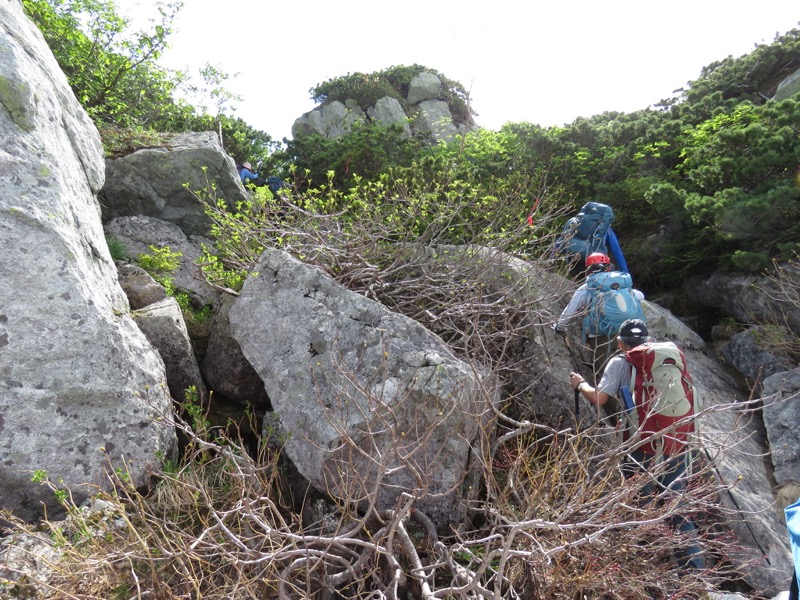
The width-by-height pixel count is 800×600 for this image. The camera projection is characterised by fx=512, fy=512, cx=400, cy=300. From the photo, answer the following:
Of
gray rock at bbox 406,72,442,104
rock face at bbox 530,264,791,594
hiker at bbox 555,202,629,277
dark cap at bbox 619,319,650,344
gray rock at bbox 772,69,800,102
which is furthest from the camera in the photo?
gray rock at bbox 406,72,442,104

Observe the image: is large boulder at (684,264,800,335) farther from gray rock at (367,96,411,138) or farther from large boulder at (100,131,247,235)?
gray rock at (367,96,411,138)

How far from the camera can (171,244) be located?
23.9 ft

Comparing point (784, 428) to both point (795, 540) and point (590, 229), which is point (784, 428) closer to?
point (590, 229)

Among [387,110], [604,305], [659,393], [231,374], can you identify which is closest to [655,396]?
[659,393]

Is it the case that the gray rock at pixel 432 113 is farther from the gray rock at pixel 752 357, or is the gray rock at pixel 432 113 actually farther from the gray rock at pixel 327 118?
the gray rock at pixel 752 357

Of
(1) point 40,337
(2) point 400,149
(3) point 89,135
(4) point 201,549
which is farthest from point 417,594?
(2) point 400,149

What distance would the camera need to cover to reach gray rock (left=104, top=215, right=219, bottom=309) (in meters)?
6.69

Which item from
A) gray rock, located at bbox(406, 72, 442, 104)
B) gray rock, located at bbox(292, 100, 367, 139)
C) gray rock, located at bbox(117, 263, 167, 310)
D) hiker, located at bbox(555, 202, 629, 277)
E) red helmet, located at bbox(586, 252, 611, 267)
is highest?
gray rock, located at bbox(406, 72, 442, 104)

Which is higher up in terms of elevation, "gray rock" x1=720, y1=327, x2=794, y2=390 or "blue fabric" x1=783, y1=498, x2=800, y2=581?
"blue fabric" x1=783, y1=498, x2=800, y2=581

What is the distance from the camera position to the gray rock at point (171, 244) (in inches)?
263

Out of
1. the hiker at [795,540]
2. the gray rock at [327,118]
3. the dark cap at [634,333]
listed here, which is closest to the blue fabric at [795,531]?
the hiker at [795,540]

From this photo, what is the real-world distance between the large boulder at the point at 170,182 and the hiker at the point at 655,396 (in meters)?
5.87

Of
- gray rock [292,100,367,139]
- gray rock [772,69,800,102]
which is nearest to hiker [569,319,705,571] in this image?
gray rock [772,69,800,102]

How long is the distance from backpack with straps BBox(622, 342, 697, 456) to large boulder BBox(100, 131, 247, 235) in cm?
603
